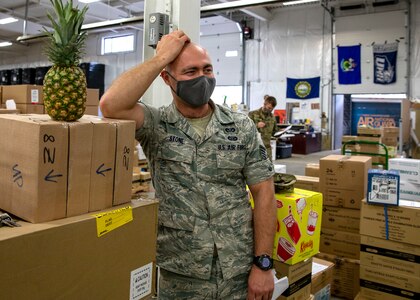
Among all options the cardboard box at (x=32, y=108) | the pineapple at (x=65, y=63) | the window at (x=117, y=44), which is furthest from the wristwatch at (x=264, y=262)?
the window at (x=117, y=44)

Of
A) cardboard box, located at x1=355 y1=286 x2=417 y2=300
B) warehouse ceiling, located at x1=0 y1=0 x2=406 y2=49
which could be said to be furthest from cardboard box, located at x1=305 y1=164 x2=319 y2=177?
warehouse ceiling, located at x1=0 y1=0 x2=406 y2=49

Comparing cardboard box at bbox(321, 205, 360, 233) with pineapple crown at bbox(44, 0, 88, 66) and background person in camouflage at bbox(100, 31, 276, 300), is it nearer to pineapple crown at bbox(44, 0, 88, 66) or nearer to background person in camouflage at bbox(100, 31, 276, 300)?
background person in camouflage at bbox(100, 31, 276, 300)

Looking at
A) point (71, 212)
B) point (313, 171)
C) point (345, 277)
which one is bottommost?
point (345, 277)

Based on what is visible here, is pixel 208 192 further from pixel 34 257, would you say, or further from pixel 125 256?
pixel 34 257

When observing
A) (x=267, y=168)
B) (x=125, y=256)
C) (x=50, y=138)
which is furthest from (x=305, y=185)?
(x=50, y=138)

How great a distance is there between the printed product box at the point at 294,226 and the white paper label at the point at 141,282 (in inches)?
37.0

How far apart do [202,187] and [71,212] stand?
603 mm

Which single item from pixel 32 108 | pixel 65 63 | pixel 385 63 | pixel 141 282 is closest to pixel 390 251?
pixel 141 282

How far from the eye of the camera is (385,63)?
10.8 m

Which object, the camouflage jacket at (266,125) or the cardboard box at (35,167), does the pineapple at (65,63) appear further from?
the camouflage jacket at (266,125)

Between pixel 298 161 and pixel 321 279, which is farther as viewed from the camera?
pixel 298 161

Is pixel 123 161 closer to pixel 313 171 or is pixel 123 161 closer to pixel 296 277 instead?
pixel 296 277

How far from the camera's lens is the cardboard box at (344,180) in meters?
3.16

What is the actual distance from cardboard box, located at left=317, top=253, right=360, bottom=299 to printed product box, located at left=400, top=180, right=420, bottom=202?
0.93 metres
